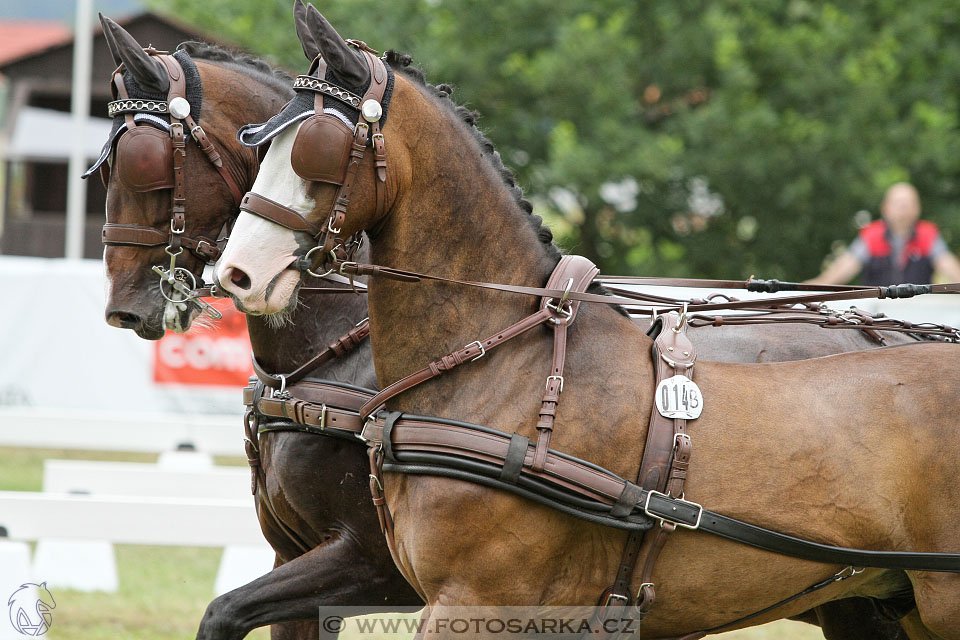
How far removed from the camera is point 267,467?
3.62m

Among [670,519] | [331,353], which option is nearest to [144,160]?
[331,353]

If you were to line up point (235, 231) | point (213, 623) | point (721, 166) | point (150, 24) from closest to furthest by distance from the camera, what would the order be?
point (235, 231)
point (213, 623)
point (721, 166)
point (150, 24)

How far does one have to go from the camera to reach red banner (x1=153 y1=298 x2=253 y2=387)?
29.0 feet

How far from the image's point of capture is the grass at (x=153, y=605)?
515 centimetres

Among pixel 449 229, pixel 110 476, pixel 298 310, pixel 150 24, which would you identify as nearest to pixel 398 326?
pixel 449 229

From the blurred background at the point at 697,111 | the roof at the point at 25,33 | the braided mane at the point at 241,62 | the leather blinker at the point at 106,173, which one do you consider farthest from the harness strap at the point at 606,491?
the roof at the point at 25,33

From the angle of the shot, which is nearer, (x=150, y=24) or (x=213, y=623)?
(x=213, y=623)

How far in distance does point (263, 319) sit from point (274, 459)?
0.51 meters

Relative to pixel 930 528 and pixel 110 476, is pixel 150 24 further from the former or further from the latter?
pixel 930 528

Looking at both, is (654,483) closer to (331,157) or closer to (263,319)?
(331,157)

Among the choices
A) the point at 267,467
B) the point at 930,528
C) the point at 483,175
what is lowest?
the point at 930,528

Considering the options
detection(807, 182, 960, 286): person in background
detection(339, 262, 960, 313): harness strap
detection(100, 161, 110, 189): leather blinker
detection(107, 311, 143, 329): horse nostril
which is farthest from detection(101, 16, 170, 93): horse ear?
detection(807, 182, 960, 286): person in background

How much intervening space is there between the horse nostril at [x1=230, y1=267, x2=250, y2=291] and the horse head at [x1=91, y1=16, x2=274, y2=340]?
2.52 feet

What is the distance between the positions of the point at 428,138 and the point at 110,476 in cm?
412
